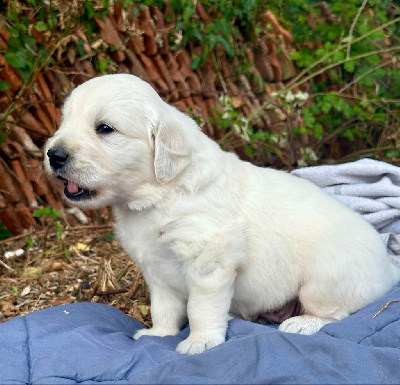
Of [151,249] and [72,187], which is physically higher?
[72,187]

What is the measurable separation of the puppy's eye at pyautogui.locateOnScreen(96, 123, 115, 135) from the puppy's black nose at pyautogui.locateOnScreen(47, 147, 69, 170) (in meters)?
0.22

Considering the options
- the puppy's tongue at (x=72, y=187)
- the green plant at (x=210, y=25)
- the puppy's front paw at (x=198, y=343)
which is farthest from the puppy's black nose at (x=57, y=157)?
the green plant at (x=210, y=25)

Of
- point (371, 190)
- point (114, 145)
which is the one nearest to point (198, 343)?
point (114, 145)

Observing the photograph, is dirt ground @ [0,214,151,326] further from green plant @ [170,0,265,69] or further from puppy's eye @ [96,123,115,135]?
green plant @ [170,0,265,69]

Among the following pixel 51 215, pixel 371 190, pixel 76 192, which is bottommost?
pixel 371 190

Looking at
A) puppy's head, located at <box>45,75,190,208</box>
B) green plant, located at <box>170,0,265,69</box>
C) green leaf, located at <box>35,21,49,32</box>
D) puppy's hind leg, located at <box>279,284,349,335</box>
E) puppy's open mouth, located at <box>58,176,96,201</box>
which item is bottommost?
puppy's hind leg, located at <box>279,284,349,335</box>

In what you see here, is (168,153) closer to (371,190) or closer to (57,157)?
(57,157)

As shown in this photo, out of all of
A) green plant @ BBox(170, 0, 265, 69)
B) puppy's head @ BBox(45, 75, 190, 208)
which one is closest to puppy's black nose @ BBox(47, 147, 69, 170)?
puppy's head @ BBox(45, 75, 190, 208)

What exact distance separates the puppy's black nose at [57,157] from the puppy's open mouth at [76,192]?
15 centimetres

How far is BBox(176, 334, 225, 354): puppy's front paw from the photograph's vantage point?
3303 mm

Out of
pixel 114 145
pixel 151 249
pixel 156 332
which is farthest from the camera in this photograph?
pixel 156 332

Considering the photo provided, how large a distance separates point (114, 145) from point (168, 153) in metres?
0.28

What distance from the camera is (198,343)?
3.34m

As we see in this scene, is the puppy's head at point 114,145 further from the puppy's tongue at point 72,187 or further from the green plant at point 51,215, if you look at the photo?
the green plant at point 51,215
